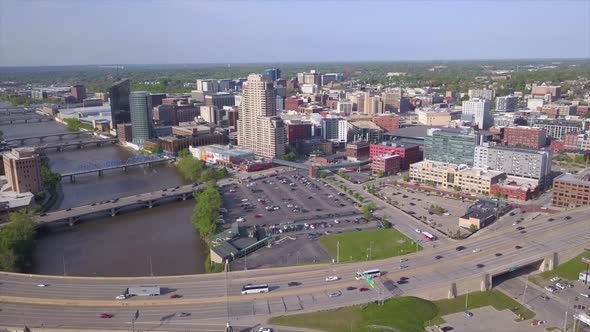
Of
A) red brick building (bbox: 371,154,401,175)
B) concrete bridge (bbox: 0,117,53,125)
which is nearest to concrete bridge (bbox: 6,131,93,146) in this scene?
concrete bridge (bbox: 0,117,53,125)

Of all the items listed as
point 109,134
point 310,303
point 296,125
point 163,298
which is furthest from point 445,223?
point 109,134

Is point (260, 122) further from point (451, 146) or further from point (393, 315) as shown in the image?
point (393, 315)

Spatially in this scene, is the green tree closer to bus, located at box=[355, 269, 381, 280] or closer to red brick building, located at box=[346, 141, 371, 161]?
bus, located at box=[355, 269, 381, 280]

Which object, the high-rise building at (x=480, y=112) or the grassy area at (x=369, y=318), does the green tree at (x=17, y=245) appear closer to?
the grassy area at (x=369, y=318)

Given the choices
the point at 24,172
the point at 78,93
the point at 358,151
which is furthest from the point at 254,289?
the point at 78,93

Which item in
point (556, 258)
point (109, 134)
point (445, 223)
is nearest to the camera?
point (556, 258)

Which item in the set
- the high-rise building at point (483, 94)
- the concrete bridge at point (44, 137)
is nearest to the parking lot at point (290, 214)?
the concrete bridge at point (44, 137)

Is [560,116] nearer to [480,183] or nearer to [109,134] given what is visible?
[480,183]
